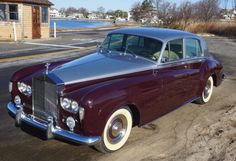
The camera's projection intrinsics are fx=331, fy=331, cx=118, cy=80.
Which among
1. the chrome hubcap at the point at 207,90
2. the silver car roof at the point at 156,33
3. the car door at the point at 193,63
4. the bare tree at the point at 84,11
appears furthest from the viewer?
the bare tree at the point at 84,11

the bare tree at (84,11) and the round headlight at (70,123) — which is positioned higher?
the round headlight at (70,123)

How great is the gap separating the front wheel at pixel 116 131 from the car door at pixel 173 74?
3.13 feet

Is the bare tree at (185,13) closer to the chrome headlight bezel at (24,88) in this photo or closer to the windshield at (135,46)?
the windshield at (135,46)

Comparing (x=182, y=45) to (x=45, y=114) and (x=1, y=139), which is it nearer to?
(x=45, y=114)

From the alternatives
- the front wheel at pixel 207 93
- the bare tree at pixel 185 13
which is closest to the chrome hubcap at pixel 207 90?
the front wheel at pixel 207 93

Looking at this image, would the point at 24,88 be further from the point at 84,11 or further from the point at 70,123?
the point at 84,11

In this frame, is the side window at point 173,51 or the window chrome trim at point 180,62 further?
the side window at point 173,51

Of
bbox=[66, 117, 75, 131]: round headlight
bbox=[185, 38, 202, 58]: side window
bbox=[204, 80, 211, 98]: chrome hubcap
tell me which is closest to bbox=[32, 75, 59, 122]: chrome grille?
bbox=[66, 117, 75, 131]: round headlight

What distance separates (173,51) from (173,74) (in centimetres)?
50

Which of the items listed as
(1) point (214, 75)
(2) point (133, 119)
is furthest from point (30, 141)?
(1) point (214, 75)

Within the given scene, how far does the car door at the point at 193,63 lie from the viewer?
6.51m

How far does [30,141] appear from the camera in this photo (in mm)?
5047

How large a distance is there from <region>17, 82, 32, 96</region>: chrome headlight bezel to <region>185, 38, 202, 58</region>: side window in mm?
3167

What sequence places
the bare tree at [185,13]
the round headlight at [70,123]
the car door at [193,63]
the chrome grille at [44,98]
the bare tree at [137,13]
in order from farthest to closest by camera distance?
the bare tree at [137,13] < the bare tree at [185,13] < the car door at [193,63] < the chrome grille at [44,98] < the round headlight at [70,123]
